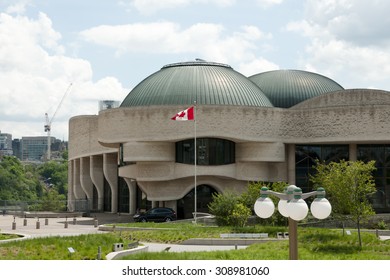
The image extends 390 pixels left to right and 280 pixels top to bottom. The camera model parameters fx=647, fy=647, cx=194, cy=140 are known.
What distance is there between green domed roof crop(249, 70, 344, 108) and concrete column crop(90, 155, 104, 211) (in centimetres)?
2163

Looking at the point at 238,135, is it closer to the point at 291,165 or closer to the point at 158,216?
the point at 291,165

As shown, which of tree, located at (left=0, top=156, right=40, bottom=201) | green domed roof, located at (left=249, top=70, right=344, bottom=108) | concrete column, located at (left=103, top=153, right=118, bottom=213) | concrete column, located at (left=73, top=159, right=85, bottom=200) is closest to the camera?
concrete column, located at (left=103, top=153, right=118, bottom=213)

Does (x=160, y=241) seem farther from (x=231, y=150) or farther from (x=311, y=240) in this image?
(x=231, y=150)

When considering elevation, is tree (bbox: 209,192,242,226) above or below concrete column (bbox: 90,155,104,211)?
below

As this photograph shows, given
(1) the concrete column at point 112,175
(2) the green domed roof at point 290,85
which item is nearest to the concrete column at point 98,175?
(1) the concrete column at point 112,175

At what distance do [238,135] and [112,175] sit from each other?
2194cm

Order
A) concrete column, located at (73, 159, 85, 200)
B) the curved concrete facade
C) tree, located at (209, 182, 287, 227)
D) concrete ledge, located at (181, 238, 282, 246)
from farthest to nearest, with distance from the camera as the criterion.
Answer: concrete column, located at (73, 159, 85, 200), the curved concrete facade, tree, located at (209, 182, 287, 227), concrete ledge, located at (181, 238, 282, 246)

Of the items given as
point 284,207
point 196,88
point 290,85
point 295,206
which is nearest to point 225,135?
point 196,88

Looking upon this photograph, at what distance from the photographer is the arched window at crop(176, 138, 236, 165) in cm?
5816

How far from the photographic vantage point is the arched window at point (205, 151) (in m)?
58.2

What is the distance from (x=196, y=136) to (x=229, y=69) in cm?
1250

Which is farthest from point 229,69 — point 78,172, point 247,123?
point 78,172

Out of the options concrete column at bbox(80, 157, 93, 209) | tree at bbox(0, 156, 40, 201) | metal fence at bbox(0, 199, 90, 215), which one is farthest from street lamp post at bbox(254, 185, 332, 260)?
tree at bbox(0, 156, 40, 201)

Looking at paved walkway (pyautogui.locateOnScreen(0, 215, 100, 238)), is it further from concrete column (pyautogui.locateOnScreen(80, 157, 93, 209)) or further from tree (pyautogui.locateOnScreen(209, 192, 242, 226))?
concrete column (pyautogui.locateOnScreen(80, 157, 93, 209))
